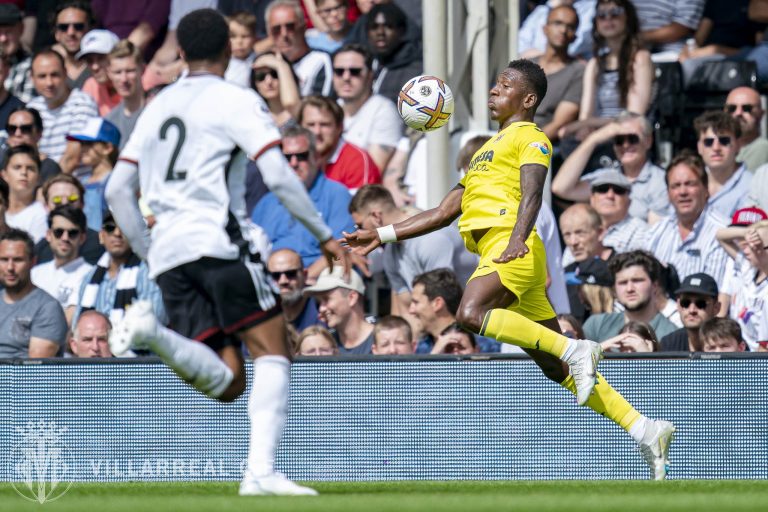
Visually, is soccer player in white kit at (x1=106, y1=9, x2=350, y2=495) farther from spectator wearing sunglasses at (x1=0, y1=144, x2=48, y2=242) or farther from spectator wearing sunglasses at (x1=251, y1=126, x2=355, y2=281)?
spectator wearing sunglasses at (x1=0, y1=144, x2=48, y2=242)

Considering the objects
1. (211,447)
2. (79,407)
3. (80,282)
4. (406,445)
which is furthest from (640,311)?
(80,282)

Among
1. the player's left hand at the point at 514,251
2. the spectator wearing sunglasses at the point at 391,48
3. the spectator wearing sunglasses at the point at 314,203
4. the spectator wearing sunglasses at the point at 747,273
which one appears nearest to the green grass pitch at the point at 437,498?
the player's left hand at the point at 514,251

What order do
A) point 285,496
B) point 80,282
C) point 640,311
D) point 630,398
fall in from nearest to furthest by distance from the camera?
1. point 285,496
2. point 630,398
3. point 640,311
4. point 80,282

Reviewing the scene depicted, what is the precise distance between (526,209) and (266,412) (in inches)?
70.6

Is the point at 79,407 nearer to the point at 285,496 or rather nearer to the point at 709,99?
the point at 285,496

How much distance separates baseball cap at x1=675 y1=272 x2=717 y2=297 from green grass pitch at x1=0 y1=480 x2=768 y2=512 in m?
2.46

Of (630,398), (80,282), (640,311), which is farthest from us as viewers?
(80,282)

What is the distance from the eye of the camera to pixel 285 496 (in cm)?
704

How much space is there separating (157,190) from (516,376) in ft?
10.7

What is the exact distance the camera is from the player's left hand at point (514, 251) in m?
7.79

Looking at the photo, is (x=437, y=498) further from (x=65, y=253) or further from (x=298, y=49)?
(x=298, y=49)

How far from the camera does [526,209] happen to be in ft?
25.9

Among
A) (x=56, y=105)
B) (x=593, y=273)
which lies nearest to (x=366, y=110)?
(x=593, y=273)

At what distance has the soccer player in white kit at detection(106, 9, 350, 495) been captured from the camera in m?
7.20
